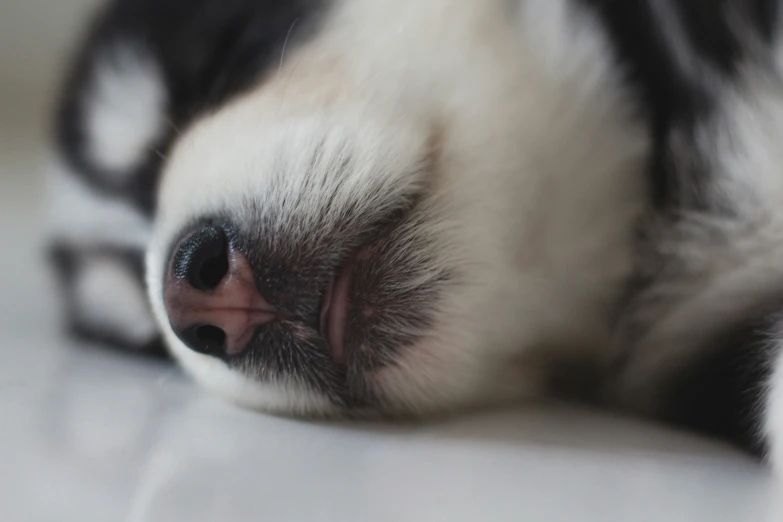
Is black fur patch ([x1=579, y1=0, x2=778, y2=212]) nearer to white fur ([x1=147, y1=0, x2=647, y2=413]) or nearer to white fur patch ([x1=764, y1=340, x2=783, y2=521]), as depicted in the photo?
white fur ([x1=147, y1=0, x2=647, y2=413])

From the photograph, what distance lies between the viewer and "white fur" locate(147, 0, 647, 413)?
37.5 inches

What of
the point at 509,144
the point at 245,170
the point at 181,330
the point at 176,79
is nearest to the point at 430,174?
the point at 509,144

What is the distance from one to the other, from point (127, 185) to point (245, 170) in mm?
359

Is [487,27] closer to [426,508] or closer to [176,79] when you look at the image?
[176,79]

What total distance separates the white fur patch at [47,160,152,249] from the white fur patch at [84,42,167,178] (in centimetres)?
5

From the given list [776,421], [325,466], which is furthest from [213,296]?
[776,421]

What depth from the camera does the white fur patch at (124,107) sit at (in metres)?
1.19

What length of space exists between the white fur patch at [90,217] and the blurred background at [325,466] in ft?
0.73

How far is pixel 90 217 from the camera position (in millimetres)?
1276

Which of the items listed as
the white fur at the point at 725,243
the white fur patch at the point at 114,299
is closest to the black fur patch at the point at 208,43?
the white fur patch at the point at 114,299

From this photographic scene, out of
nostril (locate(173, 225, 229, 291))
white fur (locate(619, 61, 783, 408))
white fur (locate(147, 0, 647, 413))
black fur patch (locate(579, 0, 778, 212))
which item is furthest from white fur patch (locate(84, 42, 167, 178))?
white fur (locate(619, 61, 783, 408))

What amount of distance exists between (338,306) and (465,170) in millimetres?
221

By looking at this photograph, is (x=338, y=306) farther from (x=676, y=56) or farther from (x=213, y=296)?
(x=676, y=56)

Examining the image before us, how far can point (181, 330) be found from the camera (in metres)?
0.92
